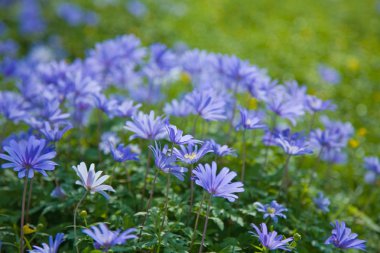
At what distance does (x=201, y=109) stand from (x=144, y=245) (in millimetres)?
859

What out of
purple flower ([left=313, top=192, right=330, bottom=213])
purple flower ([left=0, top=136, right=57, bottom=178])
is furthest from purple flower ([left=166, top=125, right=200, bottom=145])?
purple flower ([left=313, top=192, right=330, bottom=213])

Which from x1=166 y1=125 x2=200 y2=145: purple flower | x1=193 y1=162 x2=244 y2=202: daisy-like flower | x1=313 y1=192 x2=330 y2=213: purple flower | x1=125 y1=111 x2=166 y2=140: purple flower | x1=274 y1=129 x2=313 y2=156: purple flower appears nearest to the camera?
x1=193 y1=162 x2=244 y2=202: daisy-like flower

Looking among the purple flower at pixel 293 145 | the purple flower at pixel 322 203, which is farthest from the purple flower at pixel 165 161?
the purple flower at pixel 322 203

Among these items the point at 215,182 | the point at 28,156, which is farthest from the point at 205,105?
the point at 28,156

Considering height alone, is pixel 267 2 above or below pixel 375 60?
above

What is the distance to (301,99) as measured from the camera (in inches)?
121

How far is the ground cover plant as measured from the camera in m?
2.20

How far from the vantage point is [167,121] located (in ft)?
7.38

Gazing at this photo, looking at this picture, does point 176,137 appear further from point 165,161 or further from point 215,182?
point 215,182

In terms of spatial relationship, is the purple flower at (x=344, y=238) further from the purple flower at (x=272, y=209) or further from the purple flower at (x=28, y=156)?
the purple flower at (x=28, y=156)

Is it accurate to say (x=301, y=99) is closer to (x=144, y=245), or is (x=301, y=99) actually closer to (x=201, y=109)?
(x=201, y=109)

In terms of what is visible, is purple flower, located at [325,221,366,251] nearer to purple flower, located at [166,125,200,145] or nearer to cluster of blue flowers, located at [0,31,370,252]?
cluster of blue flowers, located at [0,31,370,252]

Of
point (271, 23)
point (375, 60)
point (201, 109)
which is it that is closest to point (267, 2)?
point (271, 23)

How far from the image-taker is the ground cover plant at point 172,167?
7.22 feet
